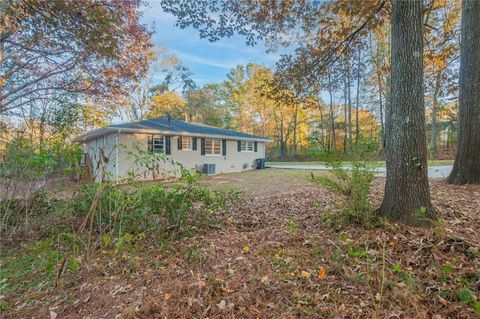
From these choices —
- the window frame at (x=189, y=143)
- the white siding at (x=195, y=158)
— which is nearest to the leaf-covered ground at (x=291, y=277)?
the white siding at (x=195, y=158)

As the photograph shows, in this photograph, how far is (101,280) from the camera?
8.12 ft

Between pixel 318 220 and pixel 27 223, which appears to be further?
pixel 27 223

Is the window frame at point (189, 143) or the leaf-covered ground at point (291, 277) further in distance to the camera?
the window frame at point (189, 143)

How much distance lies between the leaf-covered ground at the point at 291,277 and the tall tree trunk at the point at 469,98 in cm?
249

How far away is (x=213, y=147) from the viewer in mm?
15164

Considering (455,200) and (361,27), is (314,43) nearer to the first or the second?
(361,27)

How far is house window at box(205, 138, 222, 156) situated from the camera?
14766 millimetres

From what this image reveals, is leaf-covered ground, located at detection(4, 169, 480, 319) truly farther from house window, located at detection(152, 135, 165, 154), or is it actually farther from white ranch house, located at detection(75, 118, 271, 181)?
house window, located at detection(152, 135, 165, 154)

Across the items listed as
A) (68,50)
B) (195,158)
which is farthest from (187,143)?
(68,50)

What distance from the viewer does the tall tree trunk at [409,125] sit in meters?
2.76

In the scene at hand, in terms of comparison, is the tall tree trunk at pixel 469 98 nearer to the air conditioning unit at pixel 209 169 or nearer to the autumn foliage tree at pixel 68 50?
the autumn foliage tree at pixel 68 50

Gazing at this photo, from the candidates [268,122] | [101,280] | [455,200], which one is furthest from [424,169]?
[268,122]

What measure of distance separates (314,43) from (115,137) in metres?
9.26

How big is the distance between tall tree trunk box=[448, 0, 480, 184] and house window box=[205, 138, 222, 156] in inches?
456
